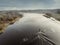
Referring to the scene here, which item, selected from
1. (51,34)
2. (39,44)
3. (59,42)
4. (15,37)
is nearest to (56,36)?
(51,34)

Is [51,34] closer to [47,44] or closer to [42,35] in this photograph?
[42,35]

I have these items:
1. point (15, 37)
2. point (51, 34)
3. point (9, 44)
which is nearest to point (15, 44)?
point (9, 44)

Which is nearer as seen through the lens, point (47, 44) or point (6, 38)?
point (47, 44)

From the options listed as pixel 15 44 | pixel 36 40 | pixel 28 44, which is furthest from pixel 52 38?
pixel 15 44

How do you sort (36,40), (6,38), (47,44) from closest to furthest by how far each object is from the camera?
(47,44), (36,40), (6,38)

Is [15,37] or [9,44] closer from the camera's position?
[9,44]

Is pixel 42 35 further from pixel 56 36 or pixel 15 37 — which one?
pixel 15 37

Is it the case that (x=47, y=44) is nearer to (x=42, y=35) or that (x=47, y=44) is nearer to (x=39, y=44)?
(x=39, y=44)

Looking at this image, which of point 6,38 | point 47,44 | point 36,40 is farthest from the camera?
point 6,38
